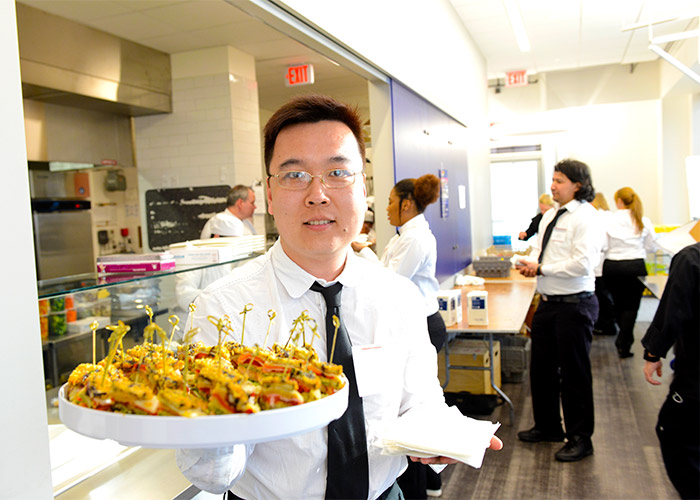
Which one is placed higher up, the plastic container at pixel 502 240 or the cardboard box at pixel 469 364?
the plastic container at pixel 502 240

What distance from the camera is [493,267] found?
23.1 ft

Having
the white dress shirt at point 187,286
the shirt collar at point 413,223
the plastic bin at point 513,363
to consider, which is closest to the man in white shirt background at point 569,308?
the shirt collar at point 413,223

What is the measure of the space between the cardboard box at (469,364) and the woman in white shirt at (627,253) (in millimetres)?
2660

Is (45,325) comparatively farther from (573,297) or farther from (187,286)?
(573,297)

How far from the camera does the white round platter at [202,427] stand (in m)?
0.77

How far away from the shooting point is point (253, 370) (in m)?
0.96

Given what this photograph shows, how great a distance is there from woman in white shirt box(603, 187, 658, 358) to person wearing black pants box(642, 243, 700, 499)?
4449 mm

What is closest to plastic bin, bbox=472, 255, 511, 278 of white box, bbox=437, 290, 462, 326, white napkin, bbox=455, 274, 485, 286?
white napkin, bbox=455, 274, 485, 286

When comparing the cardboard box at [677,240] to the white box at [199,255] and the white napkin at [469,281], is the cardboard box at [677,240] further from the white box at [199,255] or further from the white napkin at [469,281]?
the white napkin at [469,281]

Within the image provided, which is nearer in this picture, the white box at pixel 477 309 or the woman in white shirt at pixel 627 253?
the white box at pixel 477 309

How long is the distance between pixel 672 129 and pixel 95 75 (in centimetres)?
936

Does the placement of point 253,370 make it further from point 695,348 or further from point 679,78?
point 679,78

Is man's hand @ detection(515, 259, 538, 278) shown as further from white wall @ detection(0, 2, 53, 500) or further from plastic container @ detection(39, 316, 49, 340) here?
white wall @ detection(0, 2, 53, 500)

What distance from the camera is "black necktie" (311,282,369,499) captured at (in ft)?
4.06
